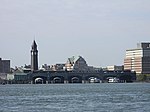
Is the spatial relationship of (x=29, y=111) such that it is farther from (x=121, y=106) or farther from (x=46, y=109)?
(x=121, y=106)

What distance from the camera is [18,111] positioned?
79.6 m

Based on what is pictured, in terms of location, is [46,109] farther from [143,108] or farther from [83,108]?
[143,108]

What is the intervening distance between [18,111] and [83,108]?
8.09 meters

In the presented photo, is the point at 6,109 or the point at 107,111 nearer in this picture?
the point at 107,111

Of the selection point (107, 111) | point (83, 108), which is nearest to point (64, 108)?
point (83, 108)

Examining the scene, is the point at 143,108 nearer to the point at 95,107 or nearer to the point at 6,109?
the point at 95,107

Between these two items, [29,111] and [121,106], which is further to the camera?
[121,106]

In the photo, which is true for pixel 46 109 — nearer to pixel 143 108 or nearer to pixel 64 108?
pixel 64 108

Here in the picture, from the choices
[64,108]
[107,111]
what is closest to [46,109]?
[64,108]

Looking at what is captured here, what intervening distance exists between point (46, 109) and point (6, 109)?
4982 millimetres

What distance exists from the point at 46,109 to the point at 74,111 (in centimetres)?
510

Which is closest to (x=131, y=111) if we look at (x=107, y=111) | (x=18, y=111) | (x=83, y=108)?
(x=107, y=111)

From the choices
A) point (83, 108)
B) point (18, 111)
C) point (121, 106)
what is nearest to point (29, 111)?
point (18, 111)

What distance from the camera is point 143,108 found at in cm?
8162
